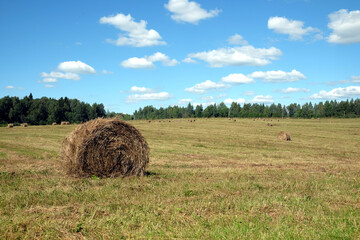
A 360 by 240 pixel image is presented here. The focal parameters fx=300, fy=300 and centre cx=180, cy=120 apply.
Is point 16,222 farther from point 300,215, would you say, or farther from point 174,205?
point 300,215

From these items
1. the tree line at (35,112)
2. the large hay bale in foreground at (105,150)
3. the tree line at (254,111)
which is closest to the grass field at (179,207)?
the large hay bale in foreground at (105,150)

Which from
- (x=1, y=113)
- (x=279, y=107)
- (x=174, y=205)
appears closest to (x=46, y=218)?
(x=174, y=205)

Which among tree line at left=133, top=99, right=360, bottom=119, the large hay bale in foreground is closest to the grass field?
the large hay bale in foreground

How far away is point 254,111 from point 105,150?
138782mm

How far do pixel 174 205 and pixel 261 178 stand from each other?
208 inches

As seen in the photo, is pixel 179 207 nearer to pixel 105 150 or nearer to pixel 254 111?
pixel 105 150

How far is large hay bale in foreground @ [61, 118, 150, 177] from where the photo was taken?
11.6 metres

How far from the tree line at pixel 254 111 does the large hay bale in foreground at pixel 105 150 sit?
112978 mm

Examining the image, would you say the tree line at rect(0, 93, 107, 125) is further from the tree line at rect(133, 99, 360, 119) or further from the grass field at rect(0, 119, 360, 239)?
the grass field at rect(0, 119, 360, 239)

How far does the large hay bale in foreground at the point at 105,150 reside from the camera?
11609mm

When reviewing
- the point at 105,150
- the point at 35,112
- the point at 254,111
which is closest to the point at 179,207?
the point at 105,150

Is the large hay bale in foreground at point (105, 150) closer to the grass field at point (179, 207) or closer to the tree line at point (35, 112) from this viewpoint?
the grass field at point (179, 207)

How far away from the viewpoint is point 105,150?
12.0m

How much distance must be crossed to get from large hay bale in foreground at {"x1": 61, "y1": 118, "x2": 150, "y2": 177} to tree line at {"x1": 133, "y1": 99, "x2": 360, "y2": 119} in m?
113
